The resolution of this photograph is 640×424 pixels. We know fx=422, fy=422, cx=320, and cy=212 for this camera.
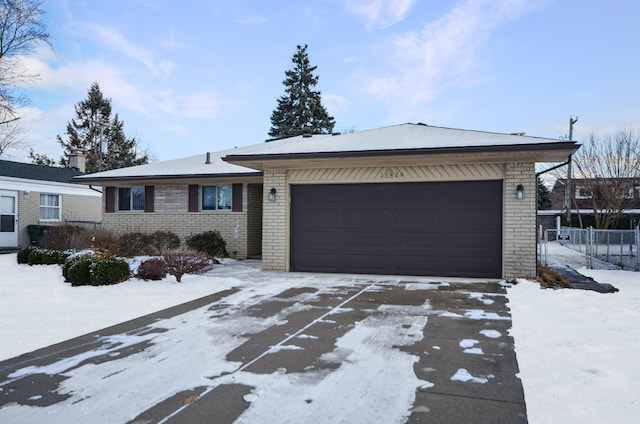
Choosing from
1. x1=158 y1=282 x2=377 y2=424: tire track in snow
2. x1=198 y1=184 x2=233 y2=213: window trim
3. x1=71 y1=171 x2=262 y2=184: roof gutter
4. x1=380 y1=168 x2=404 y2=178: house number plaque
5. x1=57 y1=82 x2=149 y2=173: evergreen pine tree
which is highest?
x1=57 y1=82 x2=149 y2=173: evergreen pine tree

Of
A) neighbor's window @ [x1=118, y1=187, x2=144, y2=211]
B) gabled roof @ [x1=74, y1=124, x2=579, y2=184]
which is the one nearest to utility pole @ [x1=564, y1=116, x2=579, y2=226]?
gabled roof @ [x1=74, y1=124, x2=579, y2=184]

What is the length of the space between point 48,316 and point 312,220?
620 centimetres

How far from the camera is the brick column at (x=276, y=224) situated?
36.3 feet

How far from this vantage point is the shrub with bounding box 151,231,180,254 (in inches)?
574

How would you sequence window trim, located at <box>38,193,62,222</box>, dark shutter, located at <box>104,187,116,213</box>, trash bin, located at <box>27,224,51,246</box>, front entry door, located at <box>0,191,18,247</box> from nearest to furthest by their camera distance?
dark shutter, located at <box>104,187,116,213</box>, front entry door, located at <box>0,191,18,247</box>, trash bin, located at <box>27,224,51,246</box>, window trim, located at <box>38,193,62,222</box>

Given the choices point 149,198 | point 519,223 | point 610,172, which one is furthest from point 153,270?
point 610,172

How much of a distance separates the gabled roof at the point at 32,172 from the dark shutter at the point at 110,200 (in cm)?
285

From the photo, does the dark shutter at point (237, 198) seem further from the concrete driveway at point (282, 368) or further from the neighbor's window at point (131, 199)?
the concrete driveway at point (282, 368)

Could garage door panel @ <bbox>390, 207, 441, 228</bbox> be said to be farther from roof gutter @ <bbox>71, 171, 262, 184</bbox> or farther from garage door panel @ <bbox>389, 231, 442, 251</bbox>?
roof gutter @ <bbox>71, 171, 262, 184</bbox>

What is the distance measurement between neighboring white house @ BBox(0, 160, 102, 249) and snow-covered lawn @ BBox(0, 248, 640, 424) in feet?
29.3

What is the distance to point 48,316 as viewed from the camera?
20.9ft

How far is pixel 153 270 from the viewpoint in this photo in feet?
30.3

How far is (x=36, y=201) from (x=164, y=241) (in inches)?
345

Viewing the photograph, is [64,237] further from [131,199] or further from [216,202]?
[216,202]
